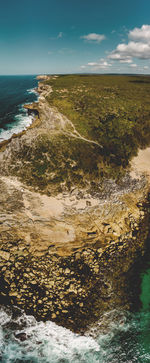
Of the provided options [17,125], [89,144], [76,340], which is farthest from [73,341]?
[17,125]

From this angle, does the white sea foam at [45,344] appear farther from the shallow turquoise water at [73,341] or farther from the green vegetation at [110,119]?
the green vegetation at [110,119]

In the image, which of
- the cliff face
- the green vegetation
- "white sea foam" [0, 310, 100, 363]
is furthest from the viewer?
the green vegetation

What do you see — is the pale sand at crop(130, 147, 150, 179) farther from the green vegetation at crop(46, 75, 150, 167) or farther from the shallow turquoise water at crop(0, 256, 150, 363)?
the shallow turquoise water at crop(0, 256, 150, 363)

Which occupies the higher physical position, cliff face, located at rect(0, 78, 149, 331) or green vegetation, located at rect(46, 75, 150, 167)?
green vegetation, located at rect(46, 75, 150, 167)

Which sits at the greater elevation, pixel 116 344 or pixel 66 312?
pixel 66 312

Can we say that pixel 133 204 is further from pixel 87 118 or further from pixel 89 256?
pixel 87 118

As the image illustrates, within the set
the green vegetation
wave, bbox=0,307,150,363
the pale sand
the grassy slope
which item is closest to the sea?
wave, bbox=0,307,150,363

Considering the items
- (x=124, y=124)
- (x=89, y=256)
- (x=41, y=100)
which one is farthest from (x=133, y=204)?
(x=41, y=100)
